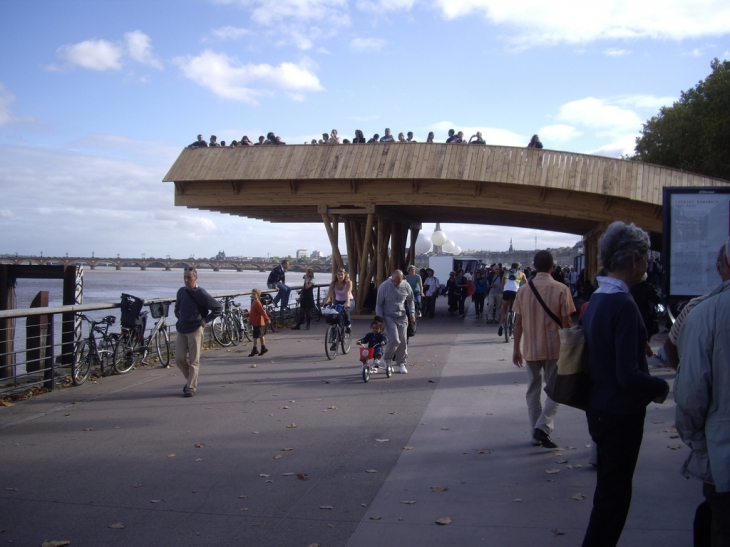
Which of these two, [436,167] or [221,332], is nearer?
[221,332]

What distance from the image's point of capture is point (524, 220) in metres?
27.4

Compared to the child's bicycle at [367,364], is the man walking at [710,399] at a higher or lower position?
higher

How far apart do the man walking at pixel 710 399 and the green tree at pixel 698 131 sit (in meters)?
35.9

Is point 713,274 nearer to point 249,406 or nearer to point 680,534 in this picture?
point 680,534

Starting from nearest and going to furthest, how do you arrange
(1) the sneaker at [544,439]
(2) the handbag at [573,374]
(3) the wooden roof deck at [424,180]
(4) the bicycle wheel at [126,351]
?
(2) the handbag at [573,374] < (1) the sneaker at [544,439] < (4) the bicycle wheel at [126,351] < (3) the wooden roof deck at [424,180]

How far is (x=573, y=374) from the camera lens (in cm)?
379

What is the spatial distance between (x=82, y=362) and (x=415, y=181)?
41.4 feet

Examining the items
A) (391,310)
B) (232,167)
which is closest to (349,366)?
(391,310)

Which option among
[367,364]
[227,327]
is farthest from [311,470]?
[227,327]

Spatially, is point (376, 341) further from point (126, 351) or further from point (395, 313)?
point (126, 351)

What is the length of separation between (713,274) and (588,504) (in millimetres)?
5385

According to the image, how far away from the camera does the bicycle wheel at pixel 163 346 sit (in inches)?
486

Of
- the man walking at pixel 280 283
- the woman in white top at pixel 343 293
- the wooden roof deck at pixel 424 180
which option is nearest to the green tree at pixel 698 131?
the wooden roof deck at pixel 424 180

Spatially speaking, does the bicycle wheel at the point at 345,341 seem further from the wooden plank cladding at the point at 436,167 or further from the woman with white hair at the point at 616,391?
the woman with white hair at the point at 616,391
